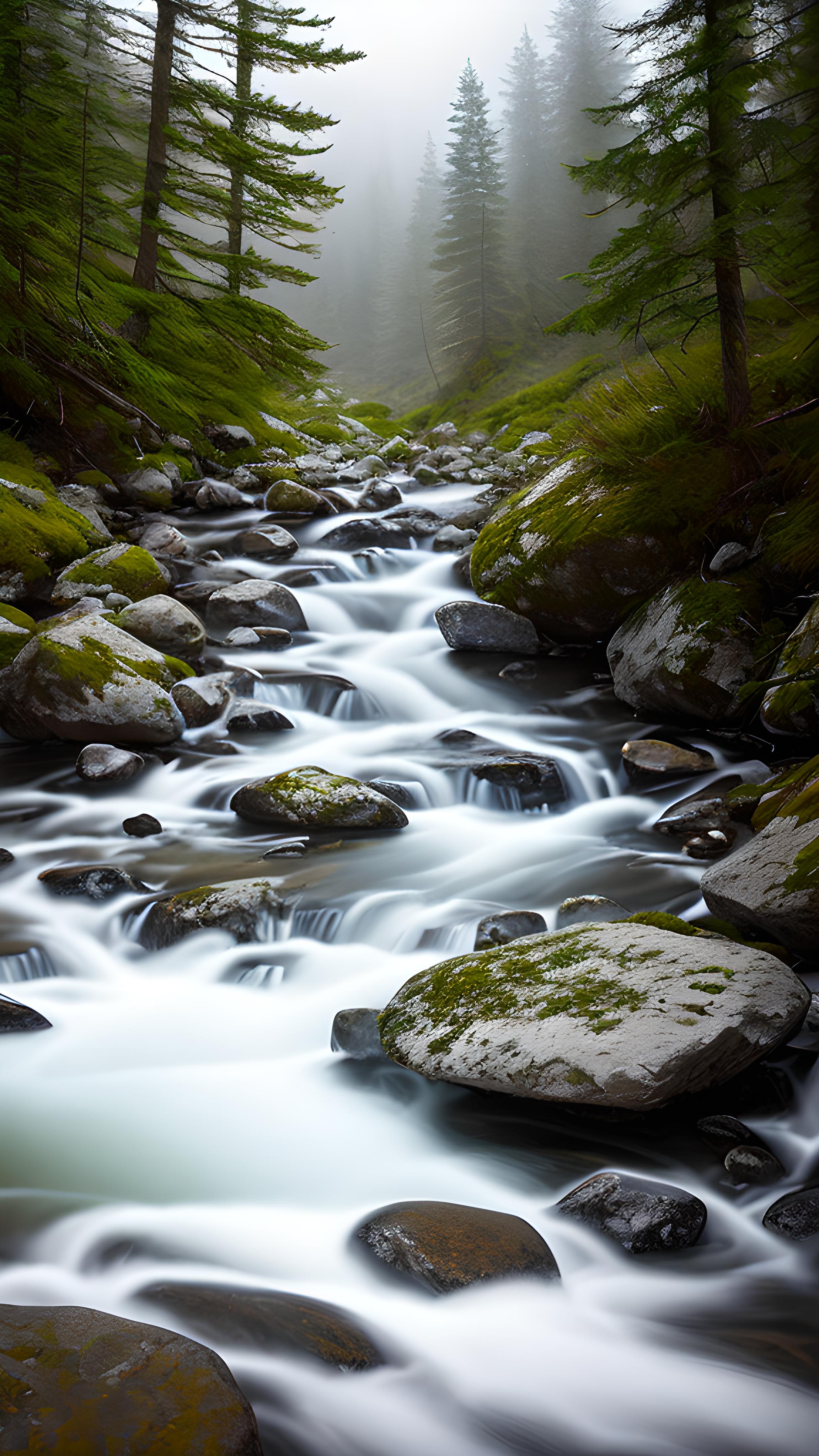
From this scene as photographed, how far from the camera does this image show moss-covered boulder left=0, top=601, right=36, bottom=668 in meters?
6.34

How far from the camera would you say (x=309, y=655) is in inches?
334

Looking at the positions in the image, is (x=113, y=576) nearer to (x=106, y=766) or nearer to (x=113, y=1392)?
(x=106, y=766)

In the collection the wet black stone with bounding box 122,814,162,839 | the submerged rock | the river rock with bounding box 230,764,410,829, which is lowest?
the submerged rock

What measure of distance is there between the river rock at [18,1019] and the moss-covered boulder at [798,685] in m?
4.10

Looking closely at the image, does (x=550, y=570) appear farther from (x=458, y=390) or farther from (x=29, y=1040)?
(x=458, y=390)

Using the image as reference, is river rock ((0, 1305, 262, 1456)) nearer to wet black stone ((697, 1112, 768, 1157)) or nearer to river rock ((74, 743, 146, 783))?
Answer: wet black stone ((697, 1112, 768, 1157))

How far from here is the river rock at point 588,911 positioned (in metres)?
4.01

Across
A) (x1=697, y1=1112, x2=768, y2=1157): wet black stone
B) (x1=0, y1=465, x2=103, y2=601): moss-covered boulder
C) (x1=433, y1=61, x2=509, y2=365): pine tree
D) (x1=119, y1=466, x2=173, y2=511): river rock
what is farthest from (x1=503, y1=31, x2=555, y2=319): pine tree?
(x1=697, y1=1112, x2=768, y2=1157): wet black stone

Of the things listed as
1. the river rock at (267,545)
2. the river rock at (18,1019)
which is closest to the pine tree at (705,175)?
the river rock at (18,1019)

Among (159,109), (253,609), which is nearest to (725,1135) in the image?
(253,609)

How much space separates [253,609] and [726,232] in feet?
17.5

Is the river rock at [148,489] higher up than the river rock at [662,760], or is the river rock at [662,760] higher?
the river rock at [148,489]

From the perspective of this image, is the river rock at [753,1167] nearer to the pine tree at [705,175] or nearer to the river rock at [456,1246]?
the river rock at [456,1246]

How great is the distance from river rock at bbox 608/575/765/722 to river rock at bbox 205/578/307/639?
12.5 feet
